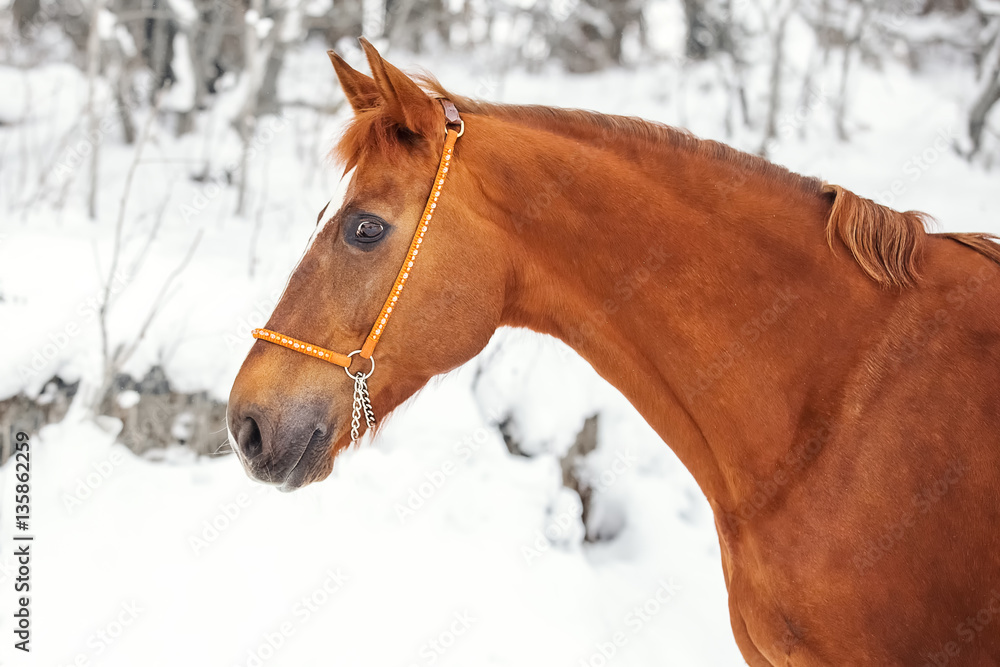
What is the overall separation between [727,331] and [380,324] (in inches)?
36.0

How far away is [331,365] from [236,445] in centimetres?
31

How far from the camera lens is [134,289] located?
4.37 m

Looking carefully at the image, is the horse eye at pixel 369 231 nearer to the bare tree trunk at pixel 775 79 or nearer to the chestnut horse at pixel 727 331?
the chestnut horse at pixel 727 331

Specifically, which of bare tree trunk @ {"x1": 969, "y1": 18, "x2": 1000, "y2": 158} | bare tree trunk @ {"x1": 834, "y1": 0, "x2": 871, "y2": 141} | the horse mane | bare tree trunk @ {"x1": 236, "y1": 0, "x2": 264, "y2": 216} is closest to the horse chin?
the horse mane

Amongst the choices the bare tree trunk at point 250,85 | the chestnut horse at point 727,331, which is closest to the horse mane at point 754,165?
the chestnut horse at point 727,331

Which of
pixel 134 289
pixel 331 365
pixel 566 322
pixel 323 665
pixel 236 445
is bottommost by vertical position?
pixel 323 665

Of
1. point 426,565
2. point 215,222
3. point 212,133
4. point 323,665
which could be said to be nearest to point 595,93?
point 212,133

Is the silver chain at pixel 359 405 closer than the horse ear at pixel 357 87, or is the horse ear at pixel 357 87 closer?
the silver chain at pixel 359 405

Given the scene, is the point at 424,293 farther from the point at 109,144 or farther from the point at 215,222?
the point at 109,144

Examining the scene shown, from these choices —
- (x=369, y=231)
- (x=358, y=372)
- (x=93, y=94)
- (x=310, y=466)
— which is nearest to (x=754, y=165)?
(x=369, y=231)

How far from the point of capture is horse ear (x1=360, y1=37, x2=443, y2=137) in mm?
1711

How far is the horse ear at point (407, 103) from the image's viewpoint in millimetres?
1711

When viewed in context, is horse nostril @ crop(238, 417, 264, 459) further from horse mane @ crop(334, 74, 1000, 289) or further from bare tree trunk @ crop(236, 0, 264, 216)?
bare tree trunk @ crop(236, 0, 264, 216)

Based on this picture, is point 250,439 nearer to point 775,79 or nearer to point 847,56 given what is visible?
point 775,79
